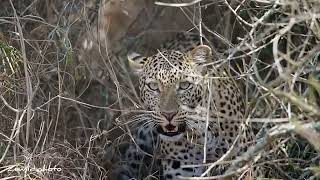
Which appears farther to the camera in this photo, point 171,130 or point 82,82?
point 82,82

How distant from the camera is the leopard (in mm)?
5586

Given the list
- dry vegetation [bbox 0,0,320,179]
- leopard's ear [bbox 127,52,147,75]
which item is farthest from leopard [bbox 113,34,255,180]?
dry vegetation [bbox 0,0,320,179]

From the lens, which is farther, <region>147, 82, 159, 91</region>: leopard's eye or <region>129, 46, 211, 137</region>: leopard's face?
<region>147, 82, 159, 91</region>: leopard's eye

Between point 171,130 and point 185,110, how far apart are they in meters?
0.18

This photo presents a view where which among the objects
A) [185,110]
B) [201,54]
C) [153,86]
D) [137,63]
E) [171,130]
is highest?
[201,54]

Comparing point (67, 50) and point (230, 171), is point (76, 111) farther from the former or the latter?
point (230, 171)

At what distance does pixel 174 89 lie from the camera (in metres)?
5.63

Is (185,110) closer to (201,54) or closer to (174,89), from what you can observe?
(174,89)

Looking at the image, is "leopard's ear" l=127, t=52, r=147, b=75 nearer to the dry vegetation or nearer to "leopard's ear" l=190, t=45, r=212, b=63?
the dry vegetation

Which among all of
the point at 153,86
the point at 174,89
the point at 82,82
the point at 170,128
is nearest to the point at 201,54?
the point at 174,89

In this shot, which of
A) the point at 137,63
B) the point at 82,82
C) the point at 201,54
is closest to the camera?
the point at 201,54

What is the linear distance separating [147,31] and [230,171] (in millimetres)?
3694

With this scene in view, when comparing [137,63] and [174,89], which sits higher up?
[137,63]

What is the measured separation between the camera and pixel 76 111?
6.55 metres
